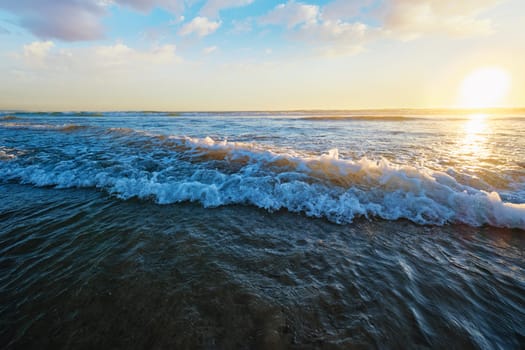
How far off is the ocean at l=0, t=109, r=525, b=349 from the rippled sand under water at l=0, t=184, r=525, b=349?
0.05 ft

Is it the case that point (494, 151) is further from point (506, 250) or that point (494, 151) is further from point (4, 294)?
point (4, 294)

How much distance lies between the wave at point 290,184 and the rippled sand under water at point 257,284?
44 cm

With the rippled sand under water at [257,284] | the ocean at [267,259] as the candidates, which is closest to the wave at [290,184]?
the ocean at [267,259]

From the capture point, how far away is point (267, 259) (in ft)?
10.0

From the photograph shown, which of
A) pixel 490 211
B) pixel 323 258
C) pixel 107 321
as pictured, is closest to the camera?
pixel 107 321

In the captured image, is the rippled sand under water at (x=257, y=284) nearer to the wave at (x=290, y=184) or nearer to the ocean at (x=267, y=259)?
the ocean at (x=267, y=259)

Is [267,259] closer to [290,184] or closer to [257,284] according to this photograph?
[257,284]

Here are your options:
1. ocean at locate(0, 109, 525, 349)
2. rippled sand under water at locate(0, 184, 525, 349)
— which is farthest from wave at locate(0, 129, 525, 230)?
rippled sand under water at locate(0, 184, 525, 349)

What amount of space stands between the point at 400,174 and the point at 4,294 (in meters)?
7.49

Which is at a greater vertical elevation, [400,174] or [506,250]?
[400,174]

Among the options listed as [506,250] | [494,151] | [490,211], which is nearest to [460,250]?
[506,250]

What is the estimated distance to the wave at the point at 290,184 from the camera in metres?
4.33

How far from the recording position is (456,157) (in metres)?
7.98

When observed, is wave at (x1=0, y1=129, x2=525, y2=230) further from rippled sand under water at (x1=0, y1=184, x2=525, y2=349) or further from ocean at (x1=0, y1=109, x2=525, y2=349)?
rippled sand under water at (x1=0, y1=184, x2=525, y2=349)
